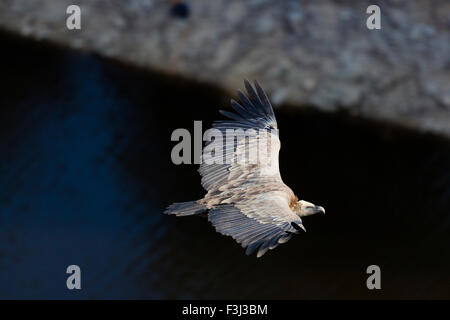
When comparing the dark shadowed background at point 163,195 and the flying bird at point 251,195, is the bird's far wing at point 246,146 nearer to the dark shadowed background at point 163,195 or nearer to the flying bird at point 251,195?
the flying bird at point 251,195

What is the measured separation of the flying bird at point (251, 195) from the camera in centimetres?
1159

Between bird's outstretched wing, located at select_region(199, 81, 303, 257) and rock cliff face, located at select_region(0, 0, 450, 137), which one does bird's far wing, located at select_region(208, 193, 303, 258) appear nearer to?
bird's outstretched wing, located at select_region(199, 81, 303, 257)

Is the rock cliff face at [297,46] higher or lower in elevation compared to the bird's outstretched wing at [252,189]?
higher

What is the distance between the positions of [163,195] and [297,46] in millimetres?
6440

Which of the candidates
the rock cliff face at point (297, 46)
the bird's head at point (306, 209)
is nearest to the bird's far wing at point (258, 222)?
the bird's head at point (306, 209)

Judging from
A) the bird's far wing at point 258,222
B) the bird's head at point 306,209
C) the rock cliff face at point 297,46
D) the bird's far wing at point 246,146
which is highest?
the rock cliff face at point 297,46

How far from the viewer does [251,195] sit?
500 inches

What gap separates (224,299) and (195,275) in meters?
0.78

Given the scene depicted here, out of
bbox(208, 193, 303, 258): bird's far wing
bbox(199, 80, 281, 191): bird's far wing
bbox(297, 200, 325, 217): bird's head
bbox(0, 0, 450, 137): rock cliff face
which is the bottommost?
bbox(208, 193, 303, 258): bird's far wing

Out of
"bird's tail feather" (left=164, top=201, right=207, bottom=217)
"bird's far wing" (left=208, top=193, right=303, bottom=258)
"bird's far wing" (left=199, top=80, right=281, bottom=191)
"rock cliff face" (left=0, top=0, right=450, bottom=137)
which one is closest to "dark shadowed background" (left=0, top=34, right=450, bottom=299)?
"rock cliff face" (left=0, top=0, right=450, bottom=137)

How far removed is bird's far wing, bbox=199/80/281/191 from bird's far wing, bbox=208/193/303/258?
3.43ft

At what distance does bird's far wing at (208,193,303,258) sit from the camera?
1135cm

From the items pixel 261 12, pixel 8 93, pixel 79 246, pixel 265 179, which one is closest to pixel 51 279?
pixel 79 246

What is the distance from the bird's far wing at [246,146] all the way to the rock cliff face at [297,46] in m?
6.63
